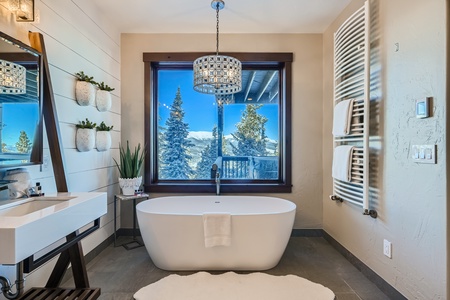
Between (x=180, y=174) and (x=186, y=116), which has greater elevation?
(x=186, y=116)

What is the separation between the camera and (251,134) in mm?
3564

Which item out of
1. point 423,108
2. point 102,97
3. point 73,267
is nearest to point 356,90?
point 423,108

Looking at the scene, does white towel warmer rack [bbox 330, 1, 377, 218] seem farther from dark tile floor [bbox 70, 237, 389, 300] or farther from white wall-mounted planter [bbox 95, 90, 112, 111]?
white wall-mounted planter [bbox 95, 90, 112, 111]

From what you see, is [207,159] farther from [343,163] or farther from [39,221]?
[39,221]

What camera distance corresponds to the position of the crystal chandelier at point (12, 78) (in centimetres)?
155

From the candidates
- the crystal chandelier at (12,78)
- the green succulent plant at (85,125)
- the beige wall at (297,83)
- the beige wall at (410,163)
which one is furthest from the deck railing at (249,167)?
the crystal chandelier at (12,78)

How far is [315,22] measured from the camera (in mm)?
3096

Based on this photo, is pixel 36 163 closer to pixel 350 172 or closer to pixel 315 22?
pixel 350 172

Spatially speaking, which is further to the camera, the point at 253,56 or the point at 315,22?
the point at 253,56

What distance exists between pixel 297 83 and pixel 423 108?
1858 millimetres

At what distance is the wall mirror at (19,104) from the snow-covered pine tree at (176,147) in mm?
1770

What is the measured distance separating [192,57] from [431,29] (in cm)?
249

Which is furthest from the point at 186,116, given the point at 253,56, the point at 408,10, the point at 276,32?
the point at 408,10

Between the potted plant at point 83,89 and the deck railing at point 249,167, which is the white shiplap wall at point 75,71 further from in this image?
the deck railing at point 249,167
